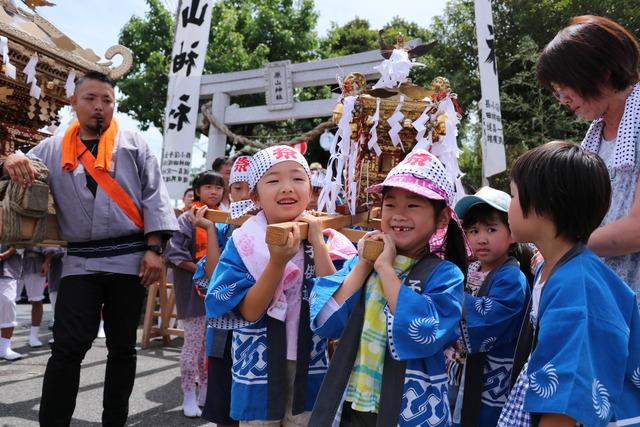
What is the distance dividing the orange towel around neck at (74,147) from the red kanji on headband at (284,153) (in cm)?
115

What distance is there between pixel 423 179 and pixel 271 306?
744 mm

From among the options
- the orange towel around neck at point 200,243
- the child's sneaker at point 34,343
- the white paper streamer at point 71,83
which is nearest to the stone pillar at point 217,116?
the child's sneaker at point 34,343

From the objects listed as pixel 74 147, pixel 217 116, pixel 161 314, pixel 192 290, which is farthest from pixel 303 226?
pixel 217 116

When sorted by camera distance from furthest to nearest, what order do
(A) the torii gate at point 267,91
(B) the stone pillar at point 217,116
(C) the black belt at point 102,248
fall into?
1. (B) the stone pillar at point 217,116
2. (A) the torii gate at point 267,91
3. (C) the black belt at point 102,248

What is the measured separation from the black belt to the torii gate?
6.39 metres

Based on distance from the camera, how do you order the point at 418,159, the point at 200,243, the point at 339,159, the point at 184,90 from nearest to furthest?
the point at 418,159, the point at 339,159, the point at 200,243, the point at 184,90

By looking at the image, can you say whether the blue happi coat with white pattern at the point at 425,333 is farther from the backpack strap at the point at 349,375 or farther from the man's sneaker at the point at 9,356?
the man's sneaker at the point at 9,356

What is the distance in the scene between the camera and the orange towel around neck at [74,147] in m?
2.76

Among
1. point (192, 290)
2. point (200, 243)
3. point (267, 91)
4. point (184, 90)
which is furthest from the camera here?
point (267, 91)

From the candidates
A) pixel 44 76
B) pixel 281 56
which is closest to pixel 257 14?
pixel 281 56

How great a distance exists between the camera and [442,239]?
1.87m

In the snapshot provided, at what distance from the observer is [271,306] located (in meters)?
1.98

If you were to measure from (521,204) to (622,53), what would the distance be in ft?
2.11

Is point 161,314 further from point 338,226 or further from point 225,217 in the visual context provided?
point 338,226
